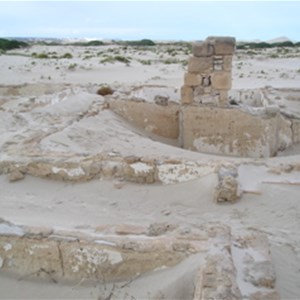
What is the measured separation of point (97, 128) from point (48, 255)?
480 centimetres

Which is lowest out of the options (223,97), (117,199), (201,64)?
(117,199)

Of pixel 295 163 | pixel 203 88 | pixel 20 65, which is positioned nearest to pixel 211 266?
pixel 295 163

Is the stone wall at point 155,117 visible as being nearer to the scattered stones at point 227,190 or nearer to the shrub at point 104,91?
the shrub at point 104,91

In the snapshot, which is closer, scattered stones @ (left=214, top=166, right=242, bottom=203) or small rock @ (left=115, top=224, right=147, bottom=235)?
small rock @ (left=115, top=224, right=147, bottom=235)

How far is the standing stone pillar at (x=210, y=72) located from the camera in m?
9.06

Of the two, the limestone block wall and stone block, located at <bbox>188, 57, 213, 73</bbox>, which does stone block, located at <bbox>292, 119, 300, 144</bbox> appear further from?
stone block, located at <bbox>188, 57, 213, 73</bbox>

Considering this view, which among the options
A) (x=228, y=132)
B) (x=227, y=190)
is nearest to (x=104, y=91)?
(x=228, y=132)

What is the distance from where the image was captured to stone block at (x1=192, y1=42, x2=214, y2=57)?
29.7 ft

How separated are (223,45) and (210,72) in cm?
59

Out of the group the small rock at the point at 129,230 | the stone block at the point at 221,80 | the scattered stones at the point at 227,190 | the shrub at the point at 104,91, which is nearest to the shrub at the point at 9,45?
the shrub at the point at 104,91

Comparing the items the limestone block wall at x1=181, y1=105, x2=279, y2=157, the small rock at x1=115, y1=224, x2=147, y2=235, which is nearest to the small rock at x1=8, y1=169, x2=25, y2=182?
the small rock at x1=115, y1=224, x2=147, y2=235

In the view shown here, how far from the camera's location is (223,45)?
29.6 ft

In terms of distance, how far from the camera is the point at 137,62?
2470cm

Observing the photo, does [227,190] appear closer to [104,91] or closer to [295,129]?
[295,129]
